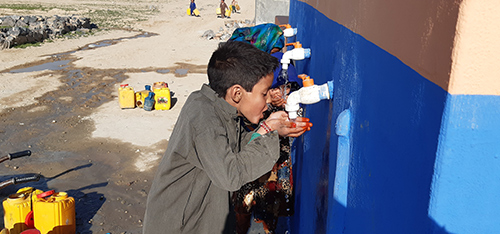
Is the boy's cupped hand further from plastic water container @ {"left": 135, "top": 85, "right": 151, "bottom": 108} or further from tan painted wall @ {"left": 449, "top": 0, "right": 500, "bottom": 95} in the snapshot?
plastic water container @ {"left": 135, "top": 85, "right": 151, "bottom": 108}

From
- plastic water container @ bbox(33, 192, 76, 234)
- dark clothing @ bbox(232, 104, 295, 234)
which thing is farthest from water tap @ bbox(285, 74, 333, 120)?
plastic water container @ bbox(33, 192, 76, 234)

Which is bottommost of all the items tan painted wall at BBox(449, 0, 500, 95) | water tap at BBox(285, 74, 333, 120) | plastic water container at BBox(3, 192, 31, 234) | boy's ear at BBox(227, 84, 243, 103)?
plastic water container at BBox(3, 192, 31, 234)

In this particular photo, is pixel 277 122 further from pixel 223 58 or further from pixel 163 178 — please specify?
pixel 163 178

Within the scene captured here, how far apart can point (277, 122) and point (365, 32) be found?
67cm

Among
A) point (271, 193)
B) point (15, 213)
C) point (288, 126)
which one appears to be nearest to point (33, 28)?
point (15, 213)

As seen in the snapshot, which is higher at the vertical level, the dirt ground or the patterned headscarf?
the patterned headscarf

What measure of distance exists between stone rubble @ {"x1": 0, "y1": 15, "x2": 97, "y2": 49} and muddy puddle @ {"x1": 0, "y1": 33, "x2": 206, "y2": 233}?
260 inches

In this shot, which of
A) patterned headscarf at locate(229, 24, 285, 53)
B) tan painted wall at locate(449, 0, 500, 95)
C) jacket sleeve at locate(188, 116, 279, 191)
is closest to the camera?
tan painted wall at locate(449, 0, 500, 95)

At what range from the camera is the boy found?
1799 millimetres

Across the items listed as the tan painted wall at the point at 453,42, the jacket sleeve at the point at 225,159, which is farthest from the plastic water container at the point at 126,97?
the tan painted wall at the point at 453,42

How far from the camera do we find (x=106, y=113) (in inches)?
331

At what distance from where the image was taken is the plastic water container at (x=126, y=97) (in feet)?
27.9

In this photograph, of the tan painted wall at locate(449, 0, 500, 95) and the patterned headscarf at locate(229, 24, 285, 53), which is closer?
the tan painted wall at locate(449, 0, 500, 95)

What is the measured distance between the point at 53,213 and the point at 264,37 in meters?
2.88
